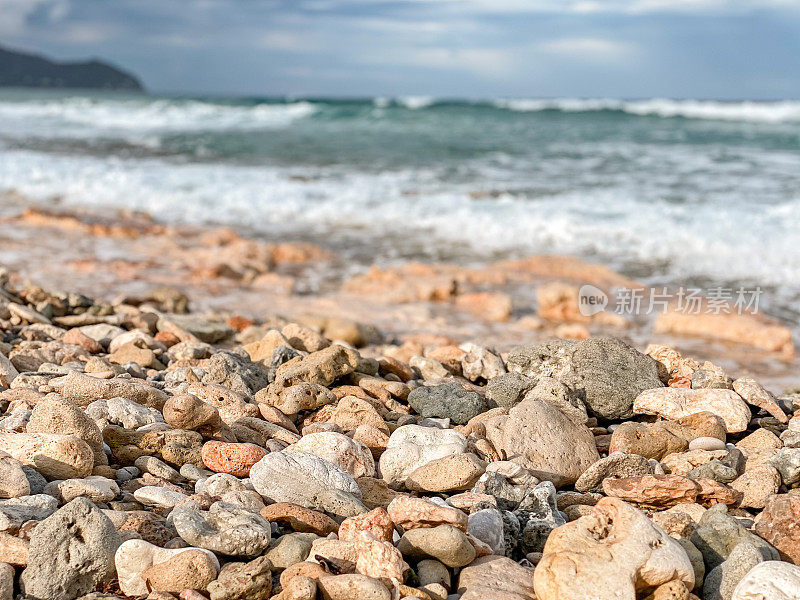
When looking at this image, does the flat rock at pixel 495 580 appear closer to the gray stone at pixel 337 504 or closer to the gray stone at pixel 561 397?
the gray stone at pixel 337 504

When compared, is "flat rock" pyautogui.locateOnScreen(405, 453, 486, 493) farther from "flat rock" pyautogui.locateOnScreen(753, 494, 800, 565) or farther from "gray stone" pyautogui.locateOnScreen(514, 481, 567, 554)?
"flat rock" pyautogui.locateOnScreen(753, 494, 800, 565)

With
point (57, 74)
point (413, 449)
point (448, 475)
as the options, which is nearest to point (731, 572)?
point (448, 475)

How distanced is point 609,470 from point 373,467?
2.90 ft

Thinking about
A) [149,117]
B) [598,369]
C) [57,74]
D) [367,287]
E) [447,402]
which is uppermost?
[57,74]

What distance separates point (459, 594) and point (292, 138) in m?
19.6

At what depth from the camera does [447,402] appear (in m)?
3.32

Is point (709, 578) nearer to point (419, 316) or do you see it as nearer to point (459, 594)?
point (459, 594)

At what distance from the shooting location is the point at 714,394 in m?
3.27

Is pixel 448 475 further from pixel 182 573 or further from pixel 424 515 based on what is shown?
pixel 182 573

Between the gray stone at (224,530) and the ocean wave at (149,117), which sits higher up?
the ocean wave at (149,117)

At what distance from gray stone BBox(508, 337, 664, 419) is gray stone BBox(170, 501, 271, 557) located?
5.73 ft

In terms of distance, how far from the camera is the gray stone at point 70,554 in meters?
1.92

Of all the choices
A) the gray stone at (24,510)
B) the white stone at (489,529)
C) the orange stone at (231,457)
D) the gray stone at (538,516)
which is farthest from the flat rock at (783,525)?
the gray stone at (24,510)

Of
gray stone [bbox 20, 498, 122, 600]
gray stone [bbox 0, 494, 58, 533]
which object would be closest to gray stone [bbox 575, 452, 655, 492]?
gray stone [bbox 20, 498, 122, 600]
